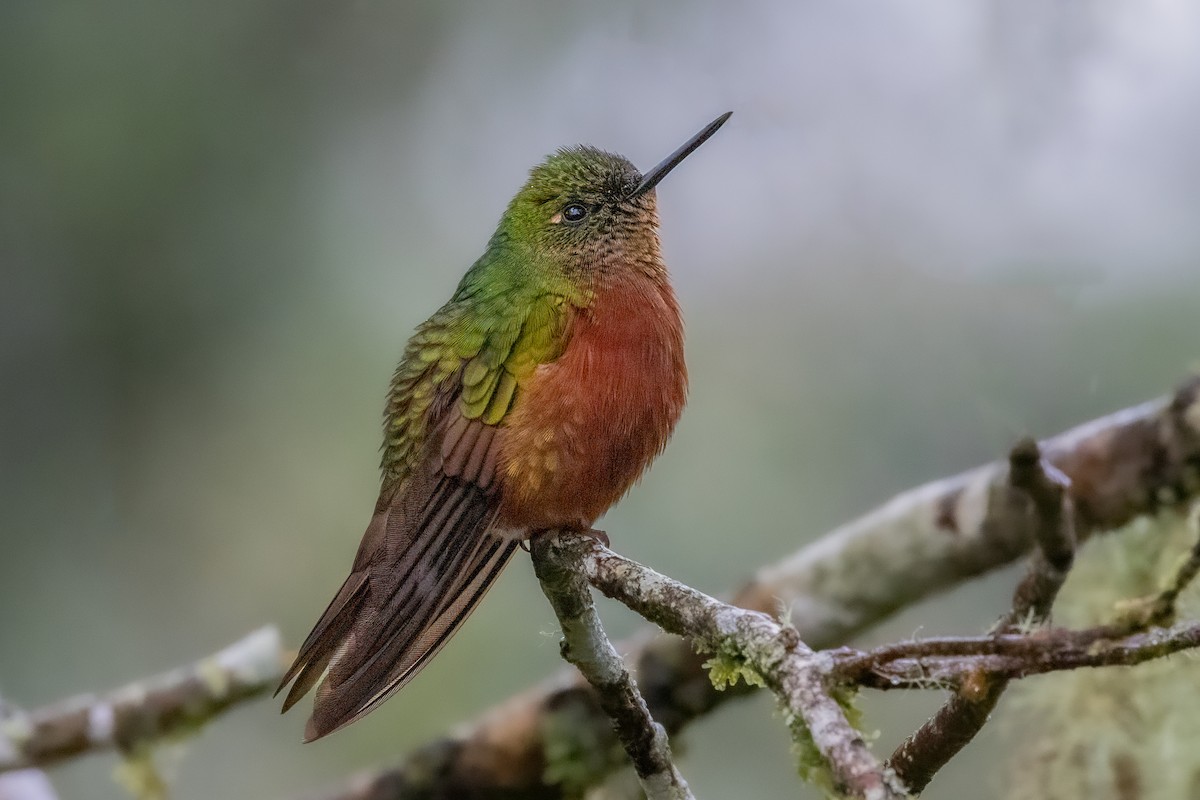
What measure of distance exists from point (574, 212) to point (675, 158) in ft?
1.30

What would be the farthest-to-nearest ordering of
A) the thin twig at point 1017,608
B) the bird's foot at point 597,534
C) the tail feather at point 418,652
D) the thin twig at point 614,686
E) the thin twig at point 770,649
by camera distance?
the bird's foot at point 597,534 < the tail feather at point 418,652 < the thin twig at point 614,686 < the thin twig at point 1017,608 < the thin twig at point 770,649

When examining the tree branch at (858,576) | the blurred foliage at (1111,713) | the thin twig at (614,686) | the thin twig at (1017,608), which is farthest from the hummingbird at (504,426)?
the blurred foliage at (1111,713)

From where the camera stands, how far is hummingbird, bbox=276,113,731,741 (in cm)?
208

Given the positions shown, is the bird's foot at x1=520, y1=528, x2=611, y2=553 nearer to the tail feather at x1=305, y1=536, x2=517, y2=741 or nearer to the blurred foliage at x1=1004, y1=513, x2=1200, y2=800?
the tail feather at x1=305, y1=536, x2=517, y2=741

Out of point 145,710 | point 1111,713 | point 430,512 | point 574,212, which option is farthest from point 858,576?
point 145,710

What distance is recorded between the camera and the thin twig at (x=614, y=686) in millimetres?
1732

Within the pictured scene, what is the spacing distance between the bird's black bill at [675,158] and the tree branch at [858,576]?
3.55ft

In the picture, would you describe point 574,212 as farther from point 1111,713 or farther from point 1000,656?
point 1111,713

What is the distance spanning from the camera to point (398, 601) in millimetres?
2055

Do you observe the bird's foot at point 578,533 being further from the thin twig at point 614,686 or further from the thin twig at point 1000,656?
the thin twig at point 1000,656

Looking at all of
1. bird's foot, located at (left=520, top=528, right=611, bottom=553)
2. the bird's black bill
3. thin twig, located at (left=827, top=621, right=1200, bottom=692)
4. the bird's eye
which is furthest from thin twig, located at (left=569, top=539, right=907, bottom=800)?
the bird's eye

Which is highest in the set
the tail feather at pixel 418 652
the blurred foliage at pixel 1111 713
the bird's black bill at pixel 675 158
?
the bird's black bill at pixel 675 158

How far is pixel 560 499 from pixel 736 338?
236cm

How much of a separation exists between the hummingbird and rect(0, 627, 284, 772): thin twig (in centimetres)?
87
